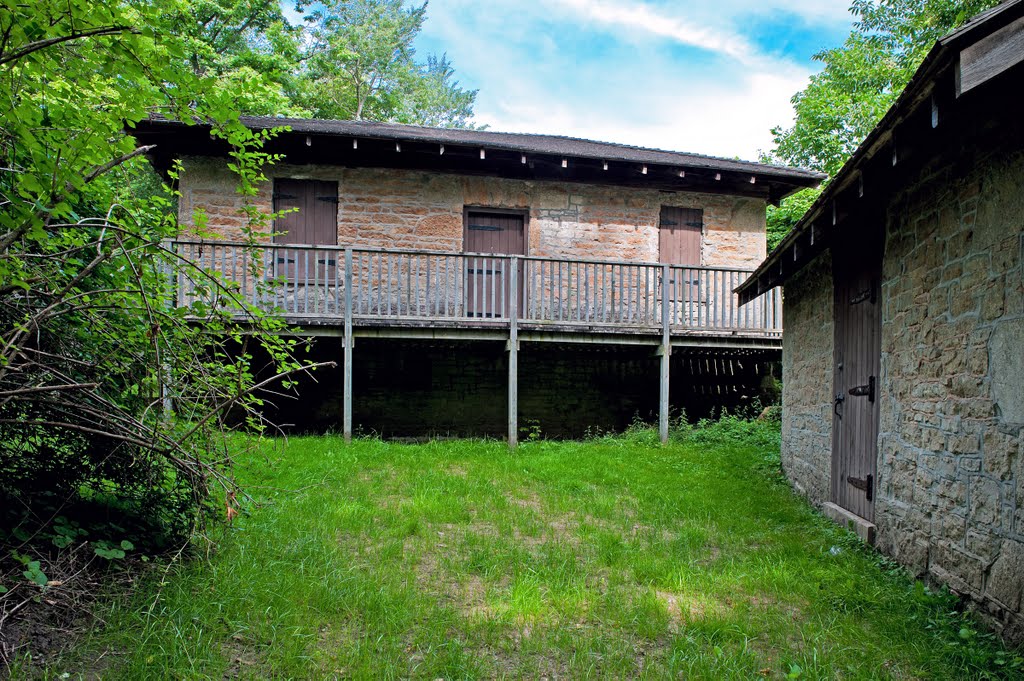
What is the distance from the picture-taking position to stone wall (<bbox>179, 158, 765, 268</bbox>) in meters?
9.24

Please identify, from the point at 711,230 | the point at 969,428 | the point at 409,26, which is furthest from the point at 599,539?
the point at 409,26

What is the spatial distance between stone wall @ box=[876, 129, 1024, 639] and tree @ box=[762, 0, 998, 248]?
11.6 m

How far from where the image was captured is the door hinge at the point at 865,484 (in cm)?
424

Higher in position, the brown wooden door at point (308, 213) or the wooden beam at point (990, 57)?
the brown wooden door at point (308, 213)

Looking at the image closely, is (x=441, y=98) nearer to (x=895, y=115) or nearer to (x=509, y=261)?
(x=509, y=261)

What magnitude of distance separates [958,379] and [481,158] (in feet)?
24.4

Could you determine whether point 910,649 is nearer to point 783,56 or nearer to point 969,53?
point 969,53

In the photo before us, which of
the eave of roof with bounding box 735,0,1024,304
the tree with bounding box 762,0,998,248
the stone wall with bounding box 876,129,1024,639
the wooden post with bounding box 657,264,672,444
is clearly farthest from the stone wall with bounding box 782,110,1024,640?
the tree with bounding box 762,0,998,248

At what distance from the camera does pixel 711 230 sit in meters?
10.4

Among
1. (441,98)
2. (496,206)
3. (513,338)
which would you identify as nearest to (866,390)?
(513,338)

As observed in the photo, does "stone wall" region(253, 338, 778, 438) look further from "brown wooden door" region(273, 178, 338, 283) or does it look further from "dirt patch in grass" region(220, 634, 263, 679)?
"dirt patch in grass" region(220, 634, 263, 679)

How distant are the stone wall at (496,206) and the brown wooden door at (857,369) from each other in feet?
17.8

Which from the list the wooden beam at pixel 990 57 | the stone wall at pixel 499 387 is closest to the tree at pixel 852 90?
the stone wall at pixel 499 387

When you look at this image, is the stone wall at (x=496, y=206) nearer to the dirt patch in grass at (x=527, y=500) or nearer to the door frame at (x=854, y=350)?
the dirt patch in grass at (x=527, y=500)
